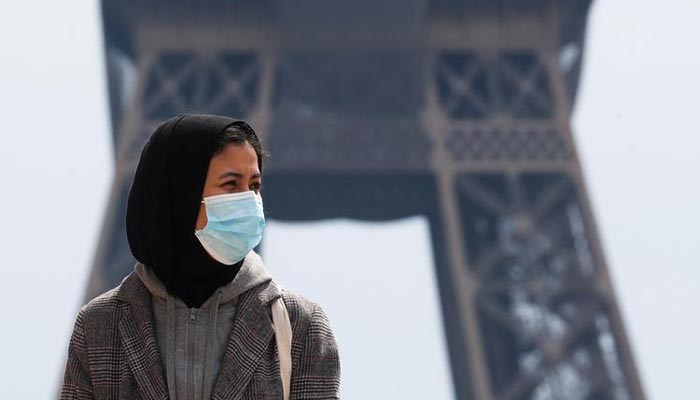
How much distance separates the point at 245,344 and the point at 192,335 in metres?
0.08

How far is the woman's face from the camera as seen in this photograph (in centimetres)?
216

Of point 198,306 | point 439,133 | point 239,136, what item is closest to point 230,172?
point 239,136

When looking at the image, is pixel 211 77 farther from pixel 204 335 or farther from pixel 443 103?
pixel 204 335

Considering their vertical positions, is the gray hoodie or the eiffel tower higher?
the eiffel tower

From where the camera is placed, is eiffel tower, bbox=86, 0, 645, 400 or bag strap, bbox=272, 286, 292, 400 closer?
bag strap, bbox=272, 286, 292, 400

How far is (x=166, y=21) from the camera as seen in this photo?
24.2 metres

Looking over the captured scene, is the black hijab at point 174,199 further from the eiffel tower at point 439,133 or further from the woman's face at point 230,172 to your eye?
the eiffel tower at point 439,133

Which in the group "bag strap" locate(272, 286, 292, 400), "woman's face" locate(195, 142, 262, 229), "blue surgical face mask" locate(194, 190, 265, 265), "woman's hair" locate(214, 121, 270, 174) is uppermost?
"woman's hair" locate(214, 121, 270, 174)

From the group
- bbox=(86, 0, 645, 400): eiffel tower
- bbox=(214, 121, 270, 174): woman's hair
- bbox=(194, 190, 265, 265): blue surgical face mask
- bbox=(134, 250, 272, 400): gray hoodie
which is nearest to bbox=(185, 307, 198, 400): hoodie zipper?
bbox=(134, 250, 272, 400): gray hoodie

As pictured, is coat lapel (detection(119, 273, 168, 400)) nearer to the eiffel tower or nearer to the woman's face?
the woman's face

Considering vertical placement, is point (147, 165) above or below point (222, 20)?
below

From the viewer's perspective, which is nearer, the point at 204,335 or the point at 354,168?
the point at 204,335

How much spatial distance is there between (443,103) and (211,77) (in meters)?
4.07

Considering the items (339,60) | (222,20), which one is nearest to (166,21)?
(222,20)
